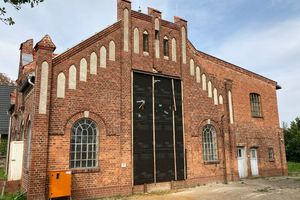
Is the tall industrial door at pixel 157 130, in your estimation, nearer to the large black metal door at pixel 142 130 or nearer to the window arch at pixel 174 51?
the large black metal door at pixel 142 130

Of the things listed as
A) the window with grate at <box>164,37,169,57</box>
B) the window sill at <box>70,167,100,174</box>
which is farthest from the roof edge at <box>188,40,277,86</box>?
the window sill at <box>70,167,100,174</box>

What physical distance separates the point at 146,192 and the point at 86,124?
13.5 ft

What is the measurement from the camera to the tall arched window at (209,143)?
50.8ft

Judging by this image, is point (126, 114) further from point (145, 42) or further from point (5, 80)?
point (5, 80)

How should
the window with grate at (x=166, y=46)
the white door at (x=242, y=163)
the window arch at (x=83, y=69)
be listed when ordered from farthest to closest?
the white door at (x=242, y=163) → the window with grate at (x=166, y=46) → the window arch at (x=83, y=69)

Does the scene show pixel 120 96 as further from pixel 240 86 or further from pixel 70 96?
pixel 240 86

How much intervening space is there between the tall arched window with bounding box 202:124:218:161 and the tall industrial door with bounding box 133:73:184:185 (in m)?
1.74

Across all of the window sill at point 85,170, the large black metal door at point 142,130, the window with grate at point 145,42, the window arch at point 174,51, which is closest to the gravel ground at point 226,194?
the large black metal door at point 142,130

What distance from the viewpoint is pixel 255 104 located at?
20.9m

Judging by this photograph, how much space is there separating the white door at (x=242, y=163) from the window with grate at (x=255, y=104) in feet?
10.2

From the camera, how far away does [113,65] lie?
13.0 metres

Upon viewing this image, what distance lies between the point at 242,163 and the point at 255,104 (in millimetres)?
4819

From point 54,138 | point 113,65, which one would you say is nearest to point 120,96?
point 113,65

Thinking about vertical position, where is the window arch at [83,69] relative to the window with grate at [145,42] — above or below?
below
